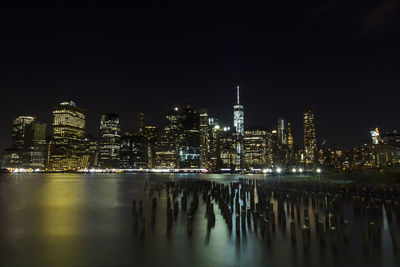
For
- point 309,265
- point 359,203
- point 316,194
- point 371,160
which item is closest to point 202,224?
point 309,265

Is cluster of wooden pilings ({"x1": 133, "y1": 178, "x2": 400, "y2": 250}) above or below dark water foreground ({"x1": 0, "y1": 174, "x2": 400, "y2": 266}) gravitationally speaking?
above

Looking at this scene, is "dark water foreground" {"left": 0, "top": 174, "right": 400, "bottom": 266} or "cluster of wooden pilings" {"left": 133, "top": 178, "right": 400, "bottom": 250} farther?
"cluster of wooden pilings" {"left": 133, "top": 178, "right": 400, "bottom": 250}

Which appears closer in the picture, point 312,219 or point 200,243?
point 200,243

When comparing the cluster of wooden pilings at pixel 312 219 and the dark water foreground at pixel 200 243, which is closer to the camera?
the dark water foreground at pixel 200 243

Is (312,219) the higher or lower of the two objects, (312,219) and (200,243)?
the higher

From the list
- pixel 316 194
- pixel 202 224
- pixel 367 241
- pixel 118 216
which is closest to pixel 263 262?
pixel 367 241

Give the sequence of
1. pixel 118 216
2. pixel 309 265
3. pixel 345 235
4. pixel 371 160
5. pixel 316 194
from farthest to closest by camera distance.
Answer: pixel 371 160 < pixel 316 194 < pixel 118 216 < pixel 345 235 < pixel 309 265

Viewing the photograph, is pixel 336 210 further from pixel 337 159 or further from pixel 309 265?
pixel 337 159

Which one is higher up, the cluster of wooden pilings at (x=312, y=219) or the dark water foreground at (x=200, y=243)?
the cluster of wooden pilings at (x=312, y=219)

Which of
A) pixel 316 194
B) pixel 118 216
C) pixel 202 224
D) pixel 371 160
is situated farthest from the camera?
pixel 371 160

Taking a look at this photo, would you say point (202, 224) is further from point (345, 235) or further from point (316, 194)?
point (316, 194)

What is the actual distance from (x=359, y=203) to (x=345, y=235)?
495 inches

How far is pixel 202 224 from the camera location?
2225cm

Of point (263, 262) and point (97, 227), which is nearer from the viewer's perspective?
point (263, 262)
